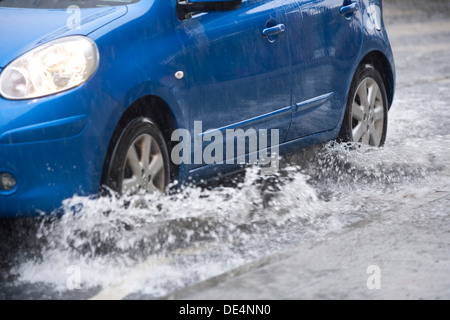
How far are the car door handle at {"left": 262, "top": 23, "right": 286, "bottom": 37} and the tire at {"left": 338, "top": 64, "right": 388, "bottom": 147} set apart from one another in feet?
3.72

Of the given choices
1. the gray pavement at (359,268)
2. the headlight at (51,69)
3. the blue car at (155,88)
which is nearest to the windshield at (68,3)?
the blue car at (155,88)

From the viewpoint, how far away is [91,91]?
180 inches

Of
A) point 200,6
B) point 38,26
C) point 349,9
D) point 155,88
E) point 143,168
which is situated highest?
point 349,9

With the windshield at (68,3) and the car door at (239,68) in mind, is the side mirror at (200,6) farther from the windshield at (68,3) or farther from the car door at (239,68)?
the windshield at (68,3)

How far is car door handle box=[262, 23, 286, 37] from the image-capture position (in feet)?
18.8

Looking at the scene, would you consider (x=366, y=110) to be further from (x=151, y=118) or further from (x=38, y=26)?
(x=38, y=26)

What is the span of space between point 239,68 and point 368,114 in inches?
71.8

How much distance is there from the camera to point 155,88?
195 inches

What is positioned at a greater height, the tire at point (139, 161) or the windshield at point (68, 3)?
the windshield at point (68, 3)

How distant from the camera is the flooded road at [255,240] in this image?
14.0 ft
